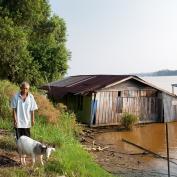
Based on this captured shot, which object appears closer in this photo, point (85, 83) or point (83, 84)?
point (83, 84)

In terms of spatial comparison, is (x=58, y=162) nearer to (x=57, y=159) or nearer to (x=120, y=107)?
(x=57, y=159)

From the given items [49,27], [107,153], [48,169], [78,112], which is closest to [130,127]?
[78,112]

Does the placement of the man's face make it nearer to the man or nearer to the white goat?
the man

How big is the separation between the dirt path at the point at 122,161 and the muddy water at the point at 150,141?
0.17 feet

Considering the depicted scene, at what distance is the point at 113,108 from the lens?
25703mm

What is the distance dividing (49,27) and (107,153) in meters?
16.7

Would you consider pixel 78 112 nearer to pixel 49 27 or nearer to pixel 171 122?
pixel 171 122

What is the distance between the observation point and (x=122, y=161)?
15680 millimetres

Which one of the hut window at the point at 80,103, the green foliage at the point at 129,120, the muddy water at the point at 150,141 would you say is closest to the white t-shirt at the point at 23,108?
the muddy water at the point at 150,141

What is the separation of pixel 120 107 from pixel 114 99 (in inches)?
26.4

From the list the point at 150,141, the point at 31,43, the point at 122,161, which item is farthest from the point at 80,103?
the point at 122,161

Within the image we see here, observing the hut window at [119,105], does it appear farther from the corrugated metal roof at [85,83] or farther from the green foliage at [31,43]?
the green foliage at [31,43]

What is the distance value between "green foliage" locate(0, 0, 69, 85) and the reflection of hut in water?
2412 mm

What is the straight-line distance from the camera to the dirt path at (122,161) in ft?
46.8
